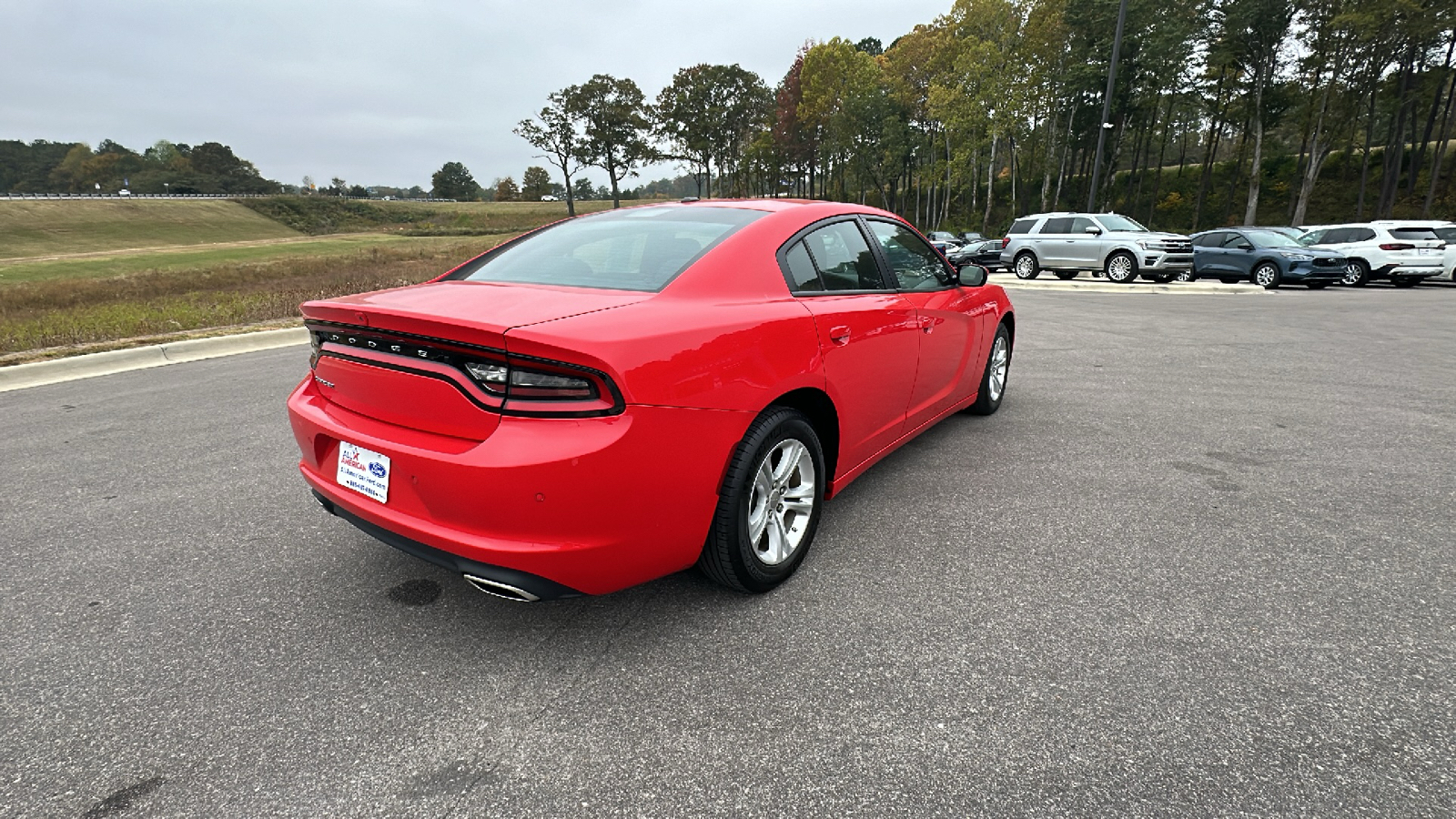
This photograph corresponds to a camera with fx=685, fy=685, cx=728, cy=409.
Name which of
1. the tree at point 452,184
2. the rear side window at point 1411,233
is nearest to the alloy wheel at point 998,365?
the rear side window at point 1411,233

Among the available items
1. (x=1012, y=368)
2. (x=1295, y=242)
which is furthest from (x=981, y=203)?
(x=1012, y=368)

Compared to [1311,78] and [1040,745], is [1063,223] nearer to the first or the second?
[1040,745]

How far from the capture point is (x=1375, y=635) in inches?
92.7

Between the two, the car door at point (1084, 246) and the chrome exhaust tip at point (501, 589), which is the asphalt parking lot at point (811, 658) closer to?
the chrome exhaust tip at point (501, 589)

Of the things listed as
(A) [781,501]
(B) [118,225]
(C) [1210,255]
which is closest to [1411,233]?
(C) [1210,255]

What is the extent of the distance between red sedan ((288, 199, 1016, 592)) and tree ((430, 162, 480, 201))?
488 feet

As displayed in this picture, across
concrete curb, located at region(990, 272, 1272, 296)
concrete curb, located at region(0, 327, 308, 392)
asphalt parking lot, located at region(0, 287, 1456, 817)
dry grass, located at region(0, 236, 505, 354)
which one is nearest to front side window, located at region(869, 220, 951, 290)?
asphalt parking lot, located at region(0, 287, 1456, 817)

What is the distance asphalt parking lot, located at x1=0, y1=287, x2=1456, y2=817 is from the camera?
1.75 meters

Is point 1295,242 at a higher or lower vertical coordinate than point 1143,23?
lower

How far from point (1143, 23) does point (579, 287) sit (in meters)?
43.4

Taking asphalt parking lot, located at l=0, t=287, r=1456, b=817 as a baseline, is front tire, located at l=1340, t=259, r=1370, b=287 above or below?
above

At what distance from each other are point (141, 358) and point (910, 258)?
8478 mm

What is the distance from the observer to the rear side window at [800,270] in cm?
278

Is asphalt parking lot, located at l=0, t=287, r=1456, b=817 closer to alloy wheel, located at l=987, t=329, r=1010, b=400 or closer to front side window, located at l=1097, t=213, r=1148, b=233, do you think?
alloy wheel, located at l=987, t=329, r=1010, b=400
